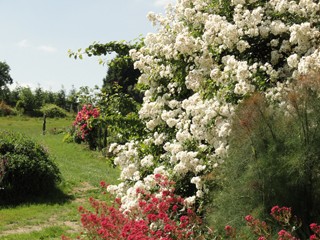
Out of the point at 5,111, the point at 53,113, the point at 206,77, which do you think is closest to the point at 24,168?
the point at 206,77

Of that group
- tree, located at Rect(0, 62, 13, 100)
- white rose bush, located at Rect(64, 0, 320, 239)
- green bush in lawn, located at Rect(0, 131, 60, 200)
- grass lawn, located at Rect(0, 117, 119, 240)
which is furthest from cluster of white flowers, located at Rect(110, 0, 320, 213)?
tree, located at Rect(0, 62, 13, 100)

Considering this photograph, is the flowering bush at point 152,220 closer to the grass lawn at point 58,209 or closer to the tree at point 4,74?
the grass lawn at point 58,209

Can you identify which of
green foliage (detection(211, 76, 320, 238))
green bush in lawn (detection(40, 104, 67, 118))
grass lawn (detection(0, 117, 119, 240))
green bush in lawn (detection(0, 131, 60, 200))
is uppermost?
green bush in lawn (detection(40, 104, 67, 118))

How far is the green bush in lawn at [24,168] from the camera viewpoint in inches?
403

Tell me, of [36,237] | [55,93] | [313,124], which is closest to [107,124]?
[36,237]

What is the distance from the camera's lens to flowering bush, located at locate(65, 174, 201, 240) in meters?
4.31

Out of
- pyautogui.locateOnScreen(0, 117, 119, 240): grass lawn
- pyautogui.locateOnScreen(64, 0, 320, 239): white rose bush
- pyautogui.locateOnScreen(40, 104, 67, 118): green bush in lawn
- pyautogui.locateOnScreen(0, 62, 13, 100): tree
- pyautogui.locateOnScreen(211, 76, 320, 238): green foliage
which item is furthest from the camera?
pyautogui.locateOnScreen(0, 62, 13, 100): tree

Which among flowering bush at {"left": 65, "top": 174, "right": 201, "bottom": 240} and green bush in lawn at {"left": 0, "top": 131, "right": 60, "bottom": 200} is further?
green bush in lawn at {"left": 0, "top": 131, "right": 60, "bottom": 200}

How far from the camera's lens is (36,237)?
7.61 m

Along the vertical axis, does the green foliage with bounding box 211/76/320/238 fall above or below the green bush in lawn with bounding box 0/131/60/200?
above

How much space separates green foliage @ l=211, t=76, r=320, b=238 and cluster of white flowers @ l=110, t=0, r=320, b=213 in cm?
37

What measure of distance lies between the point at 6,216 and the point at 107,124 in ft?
11.5

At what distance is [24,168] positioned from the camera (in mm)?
10398

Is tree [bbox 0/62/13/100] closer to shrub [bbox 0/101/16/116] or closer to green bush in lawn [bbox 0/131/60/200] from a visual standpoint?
shrub [bbox 0/101/16/116]
